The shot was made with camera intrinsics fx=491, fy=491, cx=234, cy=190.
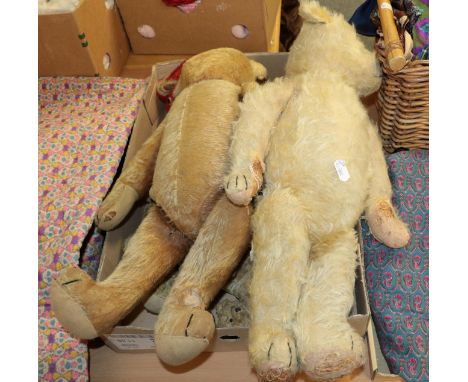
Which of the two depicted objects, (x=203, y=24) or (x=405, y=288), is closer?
(x=405, y=288)

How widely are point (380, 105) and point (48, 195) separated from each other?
70 cm

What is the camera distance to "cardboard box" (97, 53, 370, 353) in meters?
0.78

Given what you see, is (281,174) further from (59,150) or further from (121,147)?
(59,150)

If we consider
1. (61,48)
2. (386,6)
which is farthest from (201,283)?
(61,48)

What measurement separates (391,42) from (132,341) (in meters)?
0.67

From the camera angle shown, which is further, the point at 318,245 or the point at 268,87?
the point at 268,87

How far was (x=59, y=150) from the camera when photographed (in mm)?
1031

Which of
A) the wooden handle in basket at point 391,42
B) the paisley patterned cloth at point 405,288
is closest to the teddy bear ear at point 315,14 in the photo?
the wooden handle in basket at point 391,42

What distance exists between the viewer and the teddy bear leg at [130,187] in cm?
87

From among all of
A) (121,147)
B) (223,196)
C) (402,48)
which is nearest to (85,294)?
(223,196)

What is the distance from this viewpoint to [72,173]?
100 cm

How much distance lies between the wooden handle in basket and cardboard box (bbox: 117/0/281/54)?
365mm

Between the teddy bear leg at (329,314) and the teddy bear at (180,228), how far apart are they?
128 millimetres

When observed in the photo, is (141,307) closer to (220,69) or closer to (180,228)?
(180,228)
